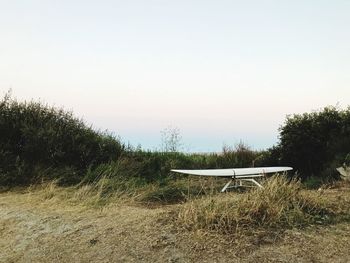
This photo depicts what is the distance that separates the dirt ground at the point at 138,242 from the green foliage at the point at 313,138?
7.79 m

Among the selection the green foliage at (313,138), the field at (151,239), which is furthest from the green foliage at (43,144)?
the green foliage at (313,138)

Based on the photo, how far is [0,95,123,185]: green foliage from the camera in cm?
1086

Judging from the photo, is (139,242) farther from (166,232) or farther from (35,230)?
(35,230)

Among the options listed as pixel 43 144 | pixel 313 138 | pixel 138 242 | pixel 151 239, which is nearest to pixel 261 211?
pixel 151 239

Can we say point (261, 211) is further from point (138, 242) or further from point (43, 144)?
point (43, 144)

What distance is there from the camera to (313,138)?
46.3ft

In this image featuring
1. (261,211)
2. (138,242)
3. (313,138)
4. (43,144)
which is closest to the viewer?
(138,242)

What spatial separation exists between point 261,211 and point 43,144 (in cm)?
666

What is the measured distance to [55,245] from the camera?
21.5 ft

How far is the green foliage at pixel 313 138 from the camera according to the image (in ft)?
45.6

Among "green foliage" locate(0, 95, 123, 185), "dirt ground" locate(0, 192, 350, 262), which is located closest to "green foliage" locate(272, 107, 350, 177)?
"green foliage" locate(0, 95, 123, 185)

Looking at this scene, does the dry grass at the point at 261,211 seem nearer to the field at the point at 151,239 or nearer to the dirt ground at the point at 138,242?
the field at the point at 151,239

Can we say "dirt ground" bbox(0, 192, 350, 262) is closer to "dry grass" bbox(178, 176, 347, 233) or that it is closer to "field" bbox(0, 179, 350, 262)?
"field" bbox(0, 179, 350, 262)

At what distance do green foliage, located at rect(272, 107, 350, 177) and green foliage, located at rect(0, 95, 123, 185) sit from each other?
200 inches
